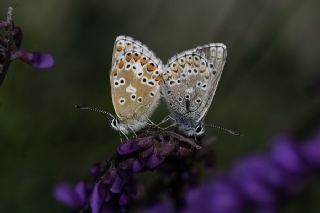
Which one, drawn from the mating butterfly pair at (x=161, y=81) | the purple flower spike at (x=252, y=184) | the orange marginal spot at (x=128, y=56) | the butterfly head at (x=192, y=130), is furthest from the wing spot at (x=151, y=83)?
the purple flower spike at (x=252, y=184)

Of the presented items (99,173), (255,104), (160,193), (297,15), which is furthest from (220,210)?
(297,15)

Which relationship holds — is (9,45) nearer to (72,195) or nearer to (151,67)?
(72,195)

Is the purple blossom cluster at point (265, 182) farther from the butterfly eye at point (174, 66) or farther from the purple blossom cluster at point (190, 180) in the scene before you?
the butterfly eye at point (174, 66)

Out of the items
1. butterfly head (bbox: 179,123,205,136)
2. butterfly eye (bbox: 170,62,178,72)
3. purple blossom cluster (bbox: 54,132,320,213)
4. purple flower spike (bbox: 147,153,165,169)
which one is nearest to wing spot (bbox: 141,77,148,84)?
butterfly eye (bbox: 170,62,178,72)

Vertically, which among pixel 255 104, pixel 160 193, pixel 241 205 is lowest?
pixel 255 104

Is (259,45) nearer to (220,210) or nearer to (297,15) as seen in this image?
(220,210)

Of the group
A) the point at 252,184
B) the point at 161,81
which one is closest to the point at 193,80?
the point at 161,81
